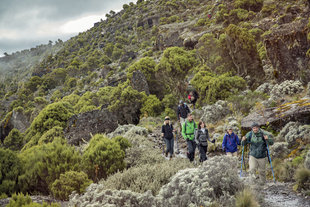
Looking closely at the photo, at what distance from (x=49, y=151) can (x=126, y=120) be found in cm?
1393

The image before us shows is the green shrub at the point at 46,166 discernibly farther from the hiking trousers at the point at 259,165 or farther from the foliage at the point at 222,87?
the foliage at the point at 222,87

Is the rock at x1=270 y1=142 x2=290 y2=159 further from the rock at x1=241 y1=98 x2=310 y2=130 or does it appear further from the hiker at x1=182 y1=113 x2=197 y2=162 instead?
the hiker at x1=182 y1=113 x2=197 y2=162

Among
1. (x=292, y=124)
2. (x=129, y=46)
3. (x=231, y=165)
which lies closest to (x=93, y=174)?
(x=231, y=165)

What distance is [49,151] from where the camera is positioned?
591 centimetres

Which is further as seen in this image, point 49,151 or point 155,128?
point 155,128

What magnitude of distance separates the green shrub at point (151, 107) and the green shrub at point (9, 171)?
1377 centimetres

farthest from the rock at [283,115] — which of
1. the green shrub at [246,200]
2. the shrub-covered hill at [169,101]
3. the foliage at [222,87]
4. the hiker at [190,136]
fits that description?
the foliage at [222,87]

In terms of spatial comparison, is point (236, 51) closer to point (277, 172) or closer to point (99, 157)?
point (277, 172)

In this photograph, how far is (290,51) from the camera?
12406 millimetres

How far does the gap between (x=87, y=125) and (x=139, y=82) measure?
10.2 metres

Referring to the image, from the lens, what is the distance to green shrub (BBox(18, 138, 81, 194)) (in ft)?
16.9

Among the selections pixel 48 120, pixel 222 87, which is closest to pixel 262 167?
pixel 222 87

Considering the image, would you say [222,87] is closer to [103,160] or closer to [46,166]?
[103,160]

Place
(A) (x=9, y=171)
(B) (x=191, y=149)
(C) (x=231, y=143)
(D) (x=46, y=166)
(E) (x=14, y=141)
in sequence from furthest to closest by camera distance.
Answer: (E) (x=14, y=141), (B) (x=191, y=149), (C) (x=231, y=143), (D) (x=46, y=166), (A) (x=9, y=171)
